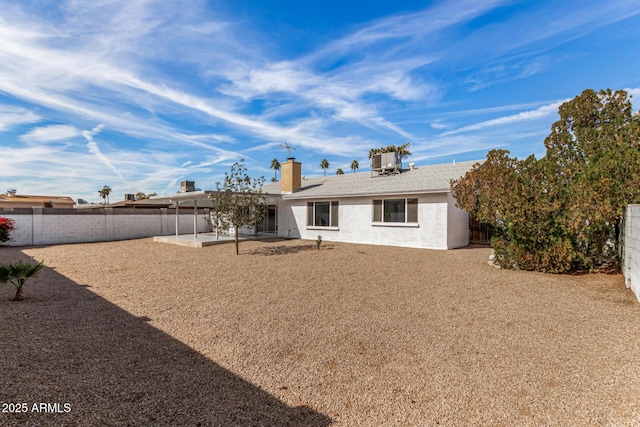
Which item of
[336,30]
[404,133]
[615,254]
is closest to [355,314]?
[615,254]

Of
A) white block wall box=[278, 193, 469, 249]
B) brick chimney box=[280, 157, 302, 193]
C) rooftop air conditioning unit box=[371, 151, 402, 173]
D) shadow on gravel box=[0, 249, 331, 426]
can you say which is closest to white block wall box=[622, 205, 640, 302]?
white block wall box=[278, 193, 469, 249]

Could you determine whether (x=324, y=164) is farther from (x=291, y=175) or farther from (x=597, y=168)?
(x=597, y=168)

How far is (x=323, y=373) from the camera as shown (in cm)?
373

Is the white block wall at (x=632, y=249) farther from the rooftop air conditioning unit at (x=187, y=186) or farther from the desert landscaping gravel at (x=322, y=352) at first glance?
the rooftop air conditioning unit at (x=187, y=186)

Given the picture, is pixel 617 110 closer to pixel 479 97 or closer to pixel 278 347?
pixel 479 97

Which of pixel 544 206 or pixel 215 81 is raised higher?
pixel 215 81

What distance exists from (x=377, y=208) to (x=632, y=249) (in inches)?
391

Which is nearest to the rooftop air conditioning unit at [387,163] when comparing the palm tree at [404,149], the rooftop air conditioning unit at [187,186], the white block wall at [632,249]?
the white block wall at [632,249]

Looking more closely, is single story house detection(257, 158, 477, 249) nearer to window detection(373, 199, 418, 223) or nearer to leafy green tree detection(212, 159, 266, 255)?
window detection(373, 199, 418, 223)

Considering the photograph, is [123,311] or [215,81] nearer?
[123,311]

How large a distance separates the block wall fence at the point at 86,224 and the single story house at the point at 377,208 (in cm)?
703

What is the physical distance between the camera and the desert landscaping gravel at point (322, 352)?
298cm

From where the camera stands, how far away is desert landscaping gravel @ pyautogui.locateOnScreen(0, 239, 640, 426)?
2.98 m

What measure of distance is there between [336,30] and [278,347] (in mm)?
13078
